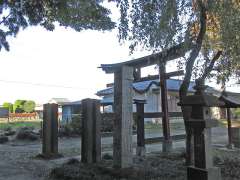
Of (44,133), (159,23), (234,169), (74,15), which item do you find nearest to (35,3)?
(74,15)

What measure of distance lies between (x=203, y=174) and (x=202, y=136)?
647 millimetres

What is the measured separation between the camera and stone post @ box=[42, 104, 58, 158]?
1139 centimetres

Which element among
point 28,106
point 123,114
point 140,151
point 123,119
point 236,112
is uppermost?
point 28,106

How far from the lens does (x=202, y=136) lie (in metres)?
6.39

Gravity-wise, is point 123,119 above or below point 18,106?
below

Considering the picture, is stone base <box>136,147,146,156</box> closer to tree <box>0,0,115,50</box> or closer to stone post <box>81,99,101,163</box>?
stone post <box>81,99,101,163</box>

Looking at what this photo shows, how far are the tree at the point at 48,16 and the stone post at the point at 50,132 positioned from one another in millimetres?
2390

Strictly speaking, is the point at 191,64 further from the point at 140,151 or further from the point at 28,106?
the point at 28,106

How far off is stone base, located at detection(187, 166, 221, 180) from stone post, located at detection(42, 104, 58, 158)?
5.81m

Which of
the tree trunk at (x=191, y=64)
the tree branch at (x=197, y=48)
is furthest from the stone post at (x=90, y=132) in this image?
the tree branch at (x=197, y=48)

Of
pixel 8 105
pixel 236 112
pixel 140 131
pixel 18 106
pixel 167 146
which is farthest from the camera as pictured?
pixel 18 106

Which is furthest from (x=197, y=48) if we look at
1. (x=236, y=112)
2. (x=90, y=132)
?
(x=236, y=112)

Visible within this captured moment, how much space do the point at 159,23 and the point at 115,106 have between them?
2.19 metres

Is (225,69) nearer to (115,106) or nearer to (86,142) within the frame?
(115,106)
